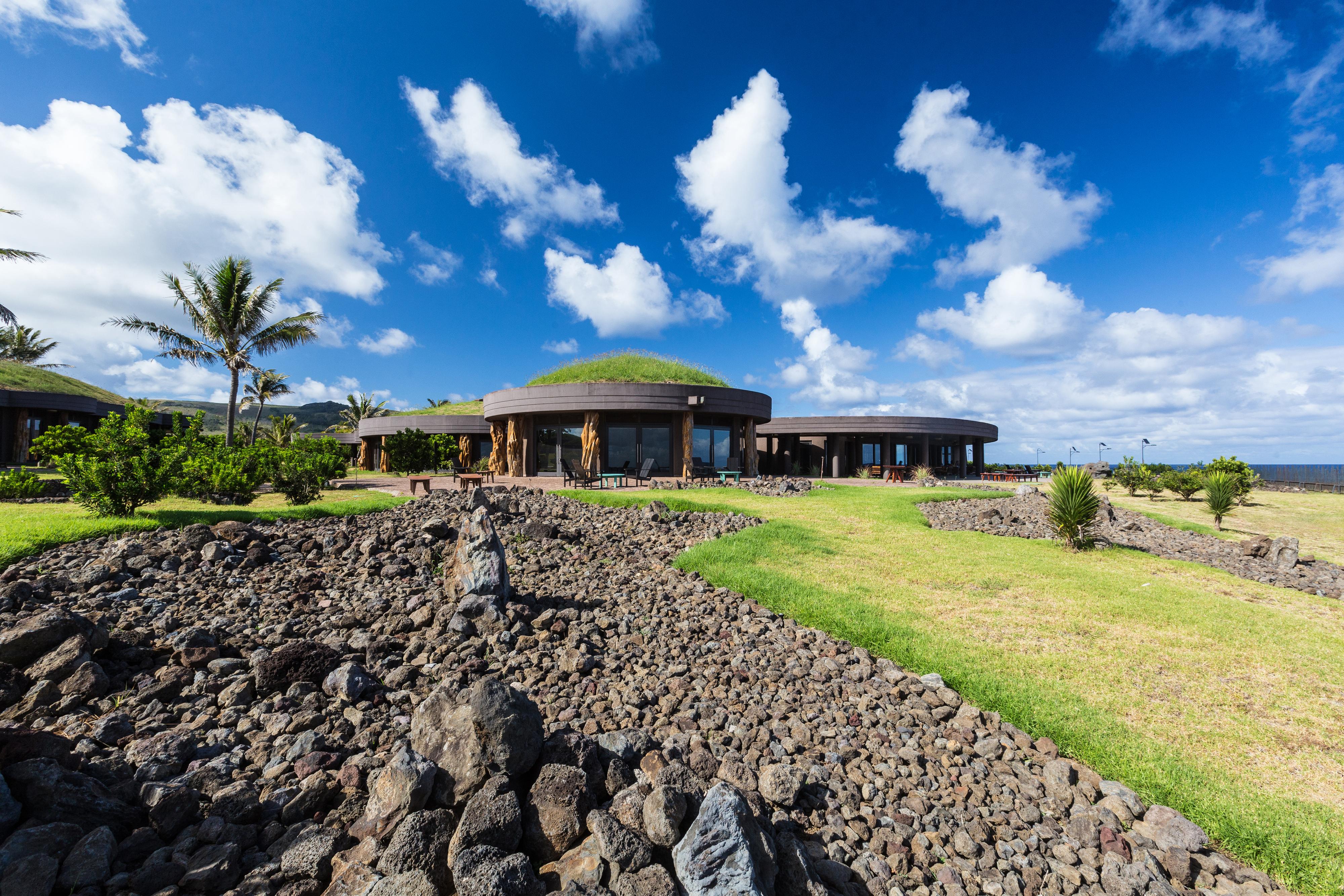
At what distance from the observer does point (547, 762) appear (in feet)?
9.61

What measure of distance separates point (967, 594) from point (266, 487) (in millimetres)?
18003

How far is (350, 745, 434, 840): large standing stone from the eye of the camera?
263cm

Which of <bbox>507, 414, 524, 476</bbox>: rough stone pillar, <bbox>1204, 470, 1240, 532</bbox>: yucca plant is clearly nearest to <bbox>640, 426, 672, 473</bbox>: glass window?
<bbox>507, 414, 524, 476</bbox>: rough stone pillar

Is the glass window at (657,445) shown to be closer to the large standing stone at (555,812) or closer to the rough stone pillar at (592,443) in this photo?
the rough stone pillar at (592,443)

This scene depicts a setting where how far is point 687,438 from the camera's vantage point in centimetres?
2234

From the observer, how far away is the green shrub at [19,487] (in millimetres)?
11430

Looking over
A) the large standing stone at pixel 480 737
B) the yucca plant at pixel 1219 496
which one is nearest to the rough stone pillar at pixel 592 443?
the large standing stone at pixel 480 737

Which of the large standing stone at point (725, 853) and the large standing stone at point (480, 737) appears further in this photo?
the large standing stone at point (480, 737)

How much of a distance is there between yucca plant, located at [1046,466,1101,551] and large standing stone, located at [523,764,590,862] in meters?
11.2

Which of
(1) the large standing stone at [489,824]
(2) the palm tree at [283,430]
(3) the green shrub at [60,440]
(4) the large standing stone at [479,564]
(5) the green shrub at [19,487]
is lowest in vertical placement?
(1) the large standing stone at [489,824]

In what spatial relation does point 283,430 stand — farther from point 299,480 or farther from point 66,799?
point 66,799

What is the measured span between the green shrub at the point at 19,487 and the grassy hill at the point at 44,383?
83.7ft

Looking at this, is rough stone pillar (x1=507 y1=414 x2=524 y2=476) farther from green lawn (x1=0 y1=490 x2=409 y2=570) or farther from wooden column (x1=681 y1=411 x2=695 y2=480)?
green lawn (x1=0 y1=490 x2=409 y2=570)

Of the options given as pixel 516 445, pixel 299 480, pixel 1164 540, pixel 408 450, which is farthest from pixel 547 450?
pixel 1164 540
